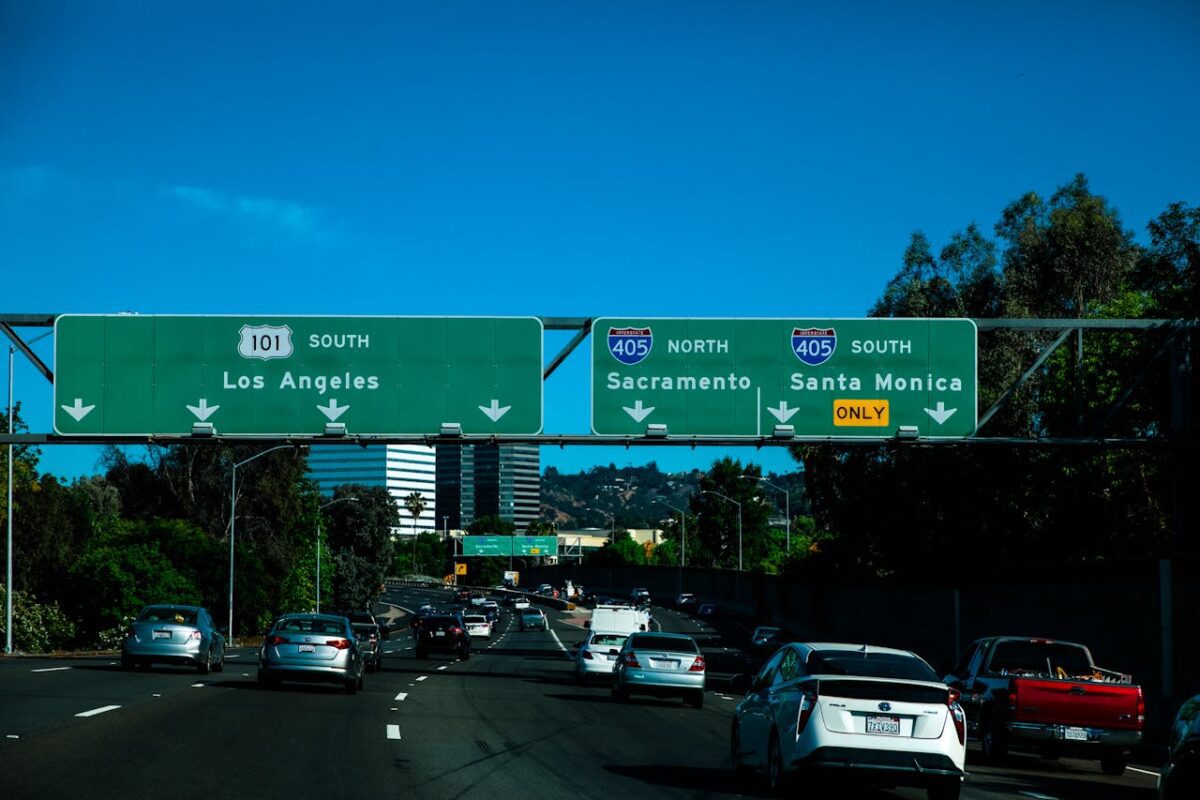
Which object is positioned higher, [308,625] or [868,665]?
[868,665]

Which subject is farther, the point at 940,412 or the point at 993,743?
the point at 940,412

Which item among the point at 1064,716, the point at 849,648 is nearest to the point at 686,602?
the point at 1064,716

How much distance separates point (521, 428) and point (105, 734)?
15.2 metres

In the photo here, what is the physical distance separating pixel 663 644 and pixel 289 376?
9.68 metres

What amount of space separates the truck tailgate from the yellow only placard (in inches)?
486

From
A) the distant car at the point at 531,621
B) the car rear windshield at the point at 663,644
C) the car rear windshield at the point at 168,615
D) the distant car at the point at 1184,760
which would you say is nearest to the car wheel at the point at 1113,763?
the distant car at the point at 1184,760

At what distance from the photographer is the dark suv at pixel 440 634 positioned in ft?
182

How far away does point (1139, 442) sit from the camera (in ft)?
104

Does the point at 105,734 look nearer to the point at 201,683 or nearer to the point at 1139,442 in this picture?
the point at 201,683

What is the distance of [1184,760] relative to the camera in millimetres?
12070

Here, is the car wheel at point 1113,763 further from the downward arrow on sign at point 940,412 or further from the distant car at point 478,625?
the distant car at point 478,625

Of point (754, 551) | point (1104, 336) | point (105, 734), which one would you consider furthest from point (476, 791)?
point (754, 551)

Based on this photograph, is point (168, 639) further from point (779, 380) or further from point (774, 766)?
point (774, 766)

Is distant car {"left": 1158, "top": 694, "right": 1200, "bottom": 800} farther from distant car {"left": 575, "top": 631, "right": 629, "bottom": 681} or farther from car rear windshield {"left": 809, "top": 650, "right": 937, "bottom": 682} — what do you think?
distant car {"left": 575, "top": 631, "right": 629, "bottom": 681}
